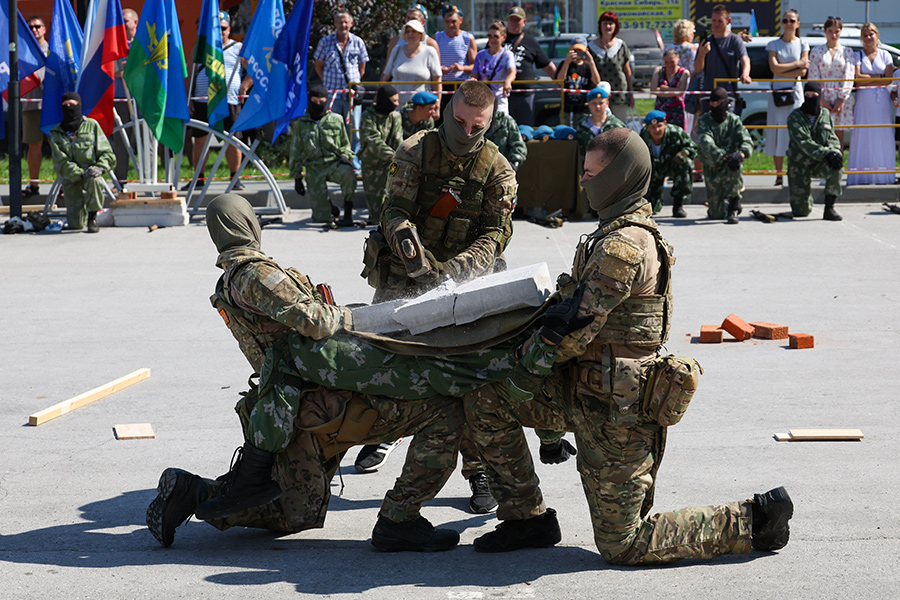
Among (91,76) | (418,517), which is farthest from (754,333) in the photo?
(91,76)

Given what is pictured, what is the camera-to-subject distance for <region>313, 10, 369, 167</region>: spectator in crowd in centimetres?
1476

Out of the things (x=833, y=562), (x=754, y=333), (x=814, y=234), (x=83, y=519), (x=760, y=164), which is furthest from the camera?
(x=760, y=164)

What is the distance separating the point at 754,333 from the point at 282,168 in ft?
39.1

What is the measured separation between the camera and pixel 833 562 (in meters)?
4.16

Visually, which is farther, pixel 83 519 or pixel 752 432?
pixel 752 432

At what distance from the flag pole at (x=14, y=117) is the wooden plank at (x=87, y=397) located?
7.15 metres

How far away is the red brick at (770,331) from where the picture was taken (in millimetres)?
7934

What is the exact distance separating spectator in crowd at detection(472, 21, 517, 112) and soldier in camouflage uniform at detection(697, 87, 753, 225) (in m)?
2.60

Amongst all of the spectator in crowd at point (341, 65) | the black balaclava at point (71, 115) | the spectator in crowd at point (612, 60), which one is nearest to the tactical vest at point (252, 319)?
the black balaclava at point (71, 115)

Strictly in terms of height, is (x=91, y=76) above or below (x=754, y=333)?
above

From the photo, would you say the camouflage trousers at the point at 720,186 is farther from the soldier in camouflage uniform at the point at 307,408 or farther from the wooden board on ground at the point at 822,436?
the soldier in camouflage uniform at the point at 307,408

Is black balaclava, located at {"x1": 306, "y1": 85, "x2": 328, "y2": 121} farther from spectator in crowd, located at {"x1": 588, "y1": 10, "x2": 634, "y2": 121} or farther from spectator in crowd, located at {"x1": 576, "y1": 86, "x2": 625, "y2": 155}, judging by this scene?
spectator in crowd, located at {"x1": 588, "y1": 10, "x2": 634, "y2": 121}


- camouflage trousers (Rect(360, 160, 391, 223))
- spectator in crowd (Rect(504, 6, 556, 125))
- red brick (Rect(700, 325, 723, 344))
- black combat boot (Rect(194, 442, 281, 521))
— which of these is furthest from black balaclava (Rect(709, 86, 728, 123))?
black combat boot (Rect(194, 442, 281, 521))

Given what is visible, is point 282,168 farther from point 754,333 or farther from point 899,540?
point 899,540
